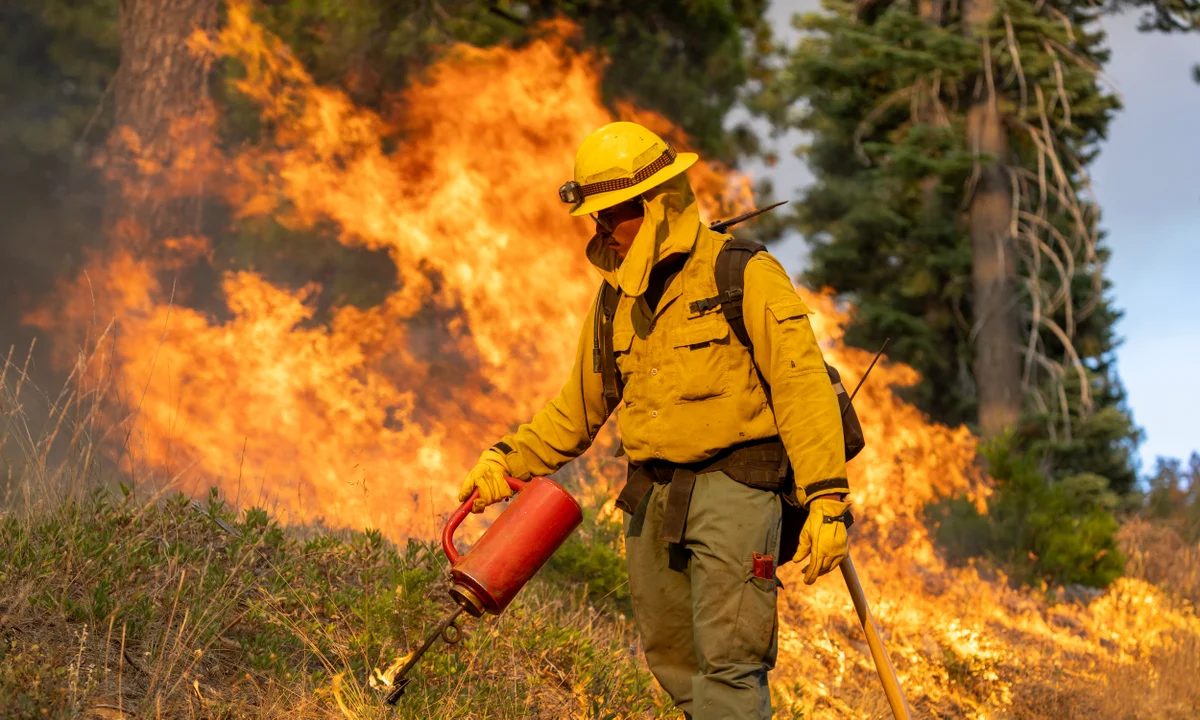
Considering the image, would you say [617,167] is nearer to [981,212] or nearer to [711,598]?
[711,598]

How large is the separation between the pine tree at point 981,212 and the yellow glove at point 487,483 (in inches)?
357

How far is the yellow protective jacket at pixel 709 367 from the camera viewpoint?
3275 mm

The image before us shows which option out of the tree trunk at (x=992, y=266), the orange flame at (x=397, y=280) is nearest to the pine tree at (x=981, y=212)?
the tree trunk at (x=992, y=266)

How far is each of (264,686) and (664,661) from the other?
149 centimetres

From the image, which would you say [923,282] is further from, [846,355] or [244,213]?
[244,213]

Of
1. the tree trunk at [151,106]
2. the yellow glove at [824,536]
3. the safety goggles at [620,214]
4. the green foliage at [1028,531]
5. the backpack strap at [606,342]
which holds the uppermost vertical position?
the safety goggles at [620,214]

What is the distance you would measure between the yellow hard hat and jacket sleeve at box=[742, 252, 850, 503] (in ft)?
1.56

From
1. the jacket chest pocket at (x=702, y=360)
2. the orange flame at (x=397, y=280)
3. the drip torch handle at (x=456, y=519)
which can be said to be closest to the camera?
the jacket chest pocket at (x=702, y=360)

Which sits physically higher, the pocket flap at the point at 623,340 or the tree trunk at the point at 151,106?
the pocket flap at the point at 623,340

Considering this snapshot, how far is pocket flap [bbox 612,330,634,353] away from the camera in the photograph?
3652 millimetres

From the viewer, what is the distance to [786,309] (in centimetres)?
337

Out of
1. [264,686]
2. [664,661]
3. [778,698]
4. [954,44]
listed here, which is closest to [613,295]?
[664,661]

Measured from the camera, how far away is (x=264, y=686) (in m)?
3.95

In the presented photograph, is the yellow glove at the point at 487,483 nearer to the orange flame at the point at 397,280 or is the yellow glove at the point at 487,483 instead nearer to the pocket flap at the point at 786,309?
the pocket flap at the point at 786,309
